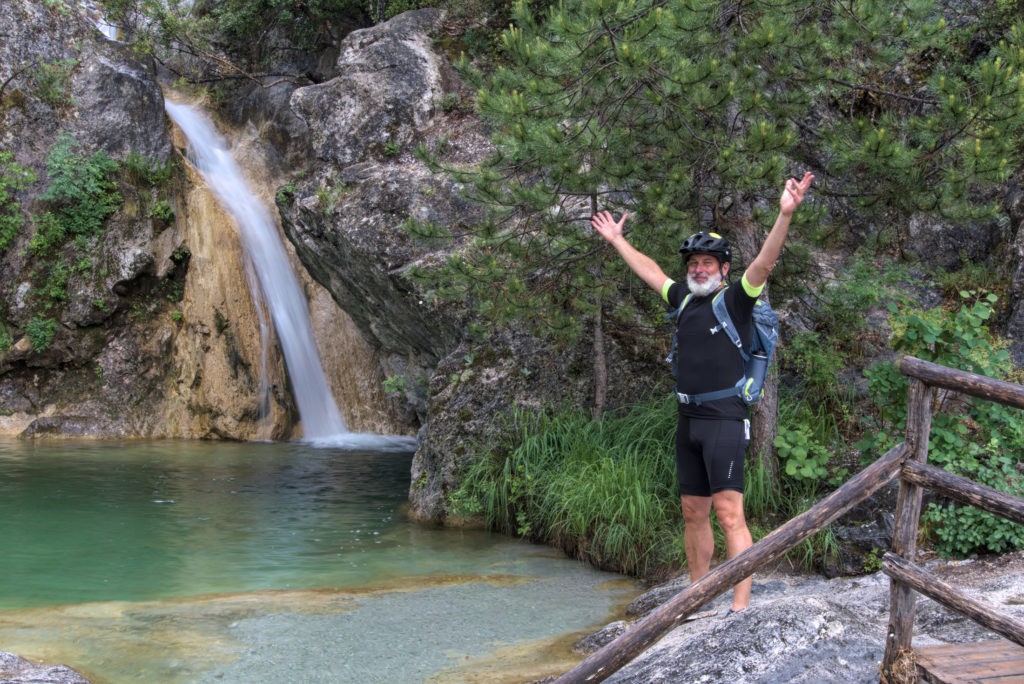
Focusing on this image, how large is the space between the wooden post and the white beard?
1097 millimetres

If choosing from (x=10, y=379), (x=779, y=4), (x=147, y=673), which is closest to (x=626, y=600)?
(x=147, y=673)

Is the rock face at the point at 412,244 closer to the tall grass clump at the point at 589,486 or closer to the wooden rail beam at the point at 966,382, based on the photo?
the tall grass clump at the point at 589,486

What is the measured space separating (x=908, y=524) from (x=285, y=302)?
11816 mm

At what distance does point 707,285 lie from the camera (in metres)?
4.45

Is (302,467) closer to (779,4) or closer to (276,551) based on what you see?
(276,551)

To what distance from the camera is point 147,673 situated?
16.5ft

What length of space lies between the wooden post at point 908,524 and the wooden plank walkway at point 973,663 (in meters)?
0.10

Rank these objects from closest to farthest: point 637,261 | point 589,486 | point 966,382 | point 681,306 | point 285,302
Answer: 1. point 966,382
2. point 681,306
3. point 637,261
4. point 589,486
5. point 285,302

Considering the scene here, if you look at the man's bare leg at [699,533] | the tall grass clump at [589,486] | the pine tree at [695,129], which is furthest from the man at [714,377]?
the tall grass clump at [589,486]

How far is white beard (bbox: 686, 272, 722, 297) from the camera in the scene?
4445 millimetres

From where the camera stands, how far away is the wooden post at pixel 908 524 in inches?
143

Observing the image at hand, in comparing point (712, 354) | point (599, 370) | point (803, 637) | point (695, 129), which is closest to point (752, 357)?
point (712, 354)

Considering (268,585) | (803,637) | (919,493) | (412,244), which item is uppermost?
(412,244)

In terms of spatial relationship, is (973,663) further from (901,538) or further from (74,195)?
(74,195)
